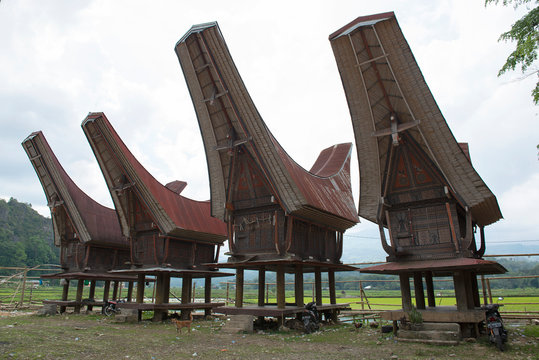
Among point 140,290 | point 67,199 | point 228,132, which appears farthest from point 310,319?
point 67,199

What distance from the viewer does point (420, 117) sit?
1030cm

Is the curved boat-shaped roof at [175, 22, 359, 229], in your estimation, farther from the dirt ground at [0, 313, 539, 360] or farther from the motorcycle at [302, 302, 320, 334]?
the dirt ground at [0, 313, 539, 360]

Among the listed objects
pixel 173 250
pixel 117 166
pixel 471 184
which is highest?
pixel 117 166

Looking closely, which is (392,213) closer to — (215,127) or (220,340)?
(220,340)

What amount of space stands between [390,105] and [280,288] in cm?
723

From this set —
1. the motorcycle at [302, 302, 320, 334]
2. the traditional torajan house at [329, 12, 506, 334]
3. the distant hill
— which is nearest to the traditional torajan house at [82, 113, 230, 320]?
the motorcycle at [302, 302, 320, 334]

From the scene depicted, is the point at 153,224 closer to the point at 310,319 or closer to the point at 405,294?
the point at 310,319

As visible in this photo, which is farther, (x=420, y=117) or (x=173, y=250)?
(x=173, y=250)

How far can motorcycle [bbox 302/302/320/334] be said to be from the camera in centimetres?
1237

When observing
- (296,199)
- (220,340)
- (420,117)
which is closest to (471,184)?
(420,117)

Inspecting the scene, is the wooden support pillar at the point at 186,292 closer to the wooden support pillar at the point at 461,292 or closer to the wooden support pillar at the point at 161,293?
the wooden support pillar at the point at 161,293

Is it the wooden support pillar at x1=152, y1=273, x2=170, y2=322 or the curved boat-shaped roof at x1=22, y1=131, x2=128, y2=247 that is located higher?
the curved boat-shaped roof at x1=22, y1=131, x2=128, y2=247

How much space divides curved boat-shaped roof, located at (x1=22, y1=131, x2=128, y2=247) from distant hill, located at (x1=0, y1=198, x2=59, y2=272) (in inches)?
1720

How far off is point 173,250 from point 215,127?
629 cm
